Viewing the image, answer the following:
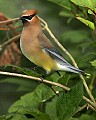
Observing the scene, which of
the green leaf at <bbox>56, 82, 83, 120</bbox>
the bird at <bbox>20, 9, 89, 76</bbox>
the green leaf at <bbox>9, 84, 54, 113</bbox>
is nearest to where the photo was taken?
the green leaf at <bbox>56, 82, 83, 120</bbox>

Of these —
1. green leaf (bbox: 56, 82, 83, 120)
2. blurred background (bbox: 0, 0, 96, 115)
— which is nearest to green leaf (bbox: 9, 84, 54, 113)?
blurred background (bbox: 0, 0, 96, 115)

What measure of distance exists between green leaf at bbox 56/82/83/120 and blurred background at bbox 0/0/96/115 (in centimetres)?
59

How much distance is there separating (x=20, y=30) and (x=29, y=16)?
2.55ft

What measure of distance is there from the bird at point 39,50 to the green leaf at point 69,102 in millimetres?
306

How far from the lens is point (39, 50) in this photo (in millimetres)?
1625

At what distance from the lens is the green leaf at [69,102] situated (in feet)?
4.11

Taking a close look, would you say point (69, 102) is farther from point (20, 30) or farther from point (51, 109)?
point (20, 30)

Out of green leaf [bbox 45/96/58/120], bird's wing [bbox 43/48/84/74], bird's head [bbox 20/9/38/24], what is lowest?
green leaf [bbox 45/96/58/120]

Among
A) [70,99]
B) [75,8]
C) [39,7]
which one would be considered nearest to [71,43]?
[39,7]

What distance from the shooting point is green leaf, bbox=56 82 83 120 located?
125 cm

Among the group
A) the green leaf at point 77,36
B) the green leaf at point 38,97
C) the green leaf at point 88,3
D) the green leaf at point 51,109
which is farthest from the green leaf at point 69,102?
the green leaf at point 77,36

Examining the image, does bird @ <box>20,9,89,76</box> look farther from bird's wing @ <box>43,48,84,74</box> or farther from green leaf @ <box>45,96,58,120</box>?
green leaf @ <box>45,96,58,120</box>

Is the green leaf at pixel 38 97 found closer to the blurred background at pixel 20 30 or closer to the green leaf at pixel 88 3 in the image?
the blurred background at pixel 20 30

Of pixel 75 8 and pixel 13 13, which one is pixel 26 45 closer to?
pixel 75 8
